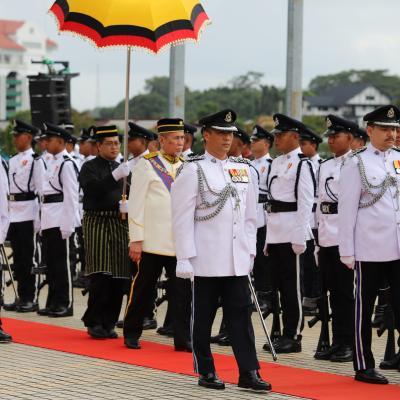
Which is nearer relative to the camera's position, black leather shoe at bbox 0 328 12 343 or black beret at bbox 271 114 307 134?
black beret at bbox 271 114 307 134

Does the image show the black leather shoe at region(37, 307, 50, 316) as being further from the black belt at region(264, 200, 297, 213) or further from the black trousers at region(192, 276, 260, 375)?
the black trousers at region(192, 276, 260, 375)

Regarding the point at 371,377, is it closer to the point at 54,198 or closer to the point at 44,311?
the point at 54,198

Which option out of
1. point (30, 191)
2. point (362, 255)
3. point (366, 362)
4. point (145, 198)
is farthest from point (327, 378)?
point (30, 191)

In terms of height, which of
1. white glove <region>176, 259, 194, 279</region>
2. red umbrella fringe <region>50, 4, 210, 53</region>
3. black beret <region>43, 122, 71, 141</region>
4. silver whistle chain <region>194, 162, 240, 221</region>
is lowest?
white glove <region>176, 259, 194, 279</region>

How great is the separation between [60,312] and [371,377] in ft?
17.0

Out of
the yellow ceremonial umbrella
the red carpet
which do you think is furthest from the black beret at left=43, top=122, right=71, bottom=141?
the yellow ceremonial umbrella

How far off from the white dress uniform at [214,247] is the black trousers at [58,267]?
459 centimetres

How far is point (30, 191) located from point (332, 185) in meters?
4.43

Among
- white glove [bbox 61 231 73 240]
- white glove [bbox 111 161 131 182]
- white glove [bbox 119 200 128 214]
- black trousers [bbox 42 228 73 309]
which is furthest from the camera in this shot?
black trousers [bbox 42 228 73 309]

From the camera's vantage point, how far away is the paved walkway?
9.18 metres

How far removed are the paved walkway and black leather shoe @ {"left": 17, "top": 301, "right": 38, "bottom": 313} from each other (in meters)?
2.93

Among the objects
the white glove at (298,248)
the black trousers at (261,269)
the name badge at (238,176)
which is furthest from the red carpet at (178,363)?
the black trousers at (261,269)

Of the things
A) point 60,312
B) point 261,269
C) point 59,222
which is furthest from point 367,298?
point 261,269

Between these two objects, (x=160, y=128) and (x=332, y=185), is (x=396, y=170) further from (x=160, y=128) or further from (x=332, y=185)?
(x=160, y=128)
